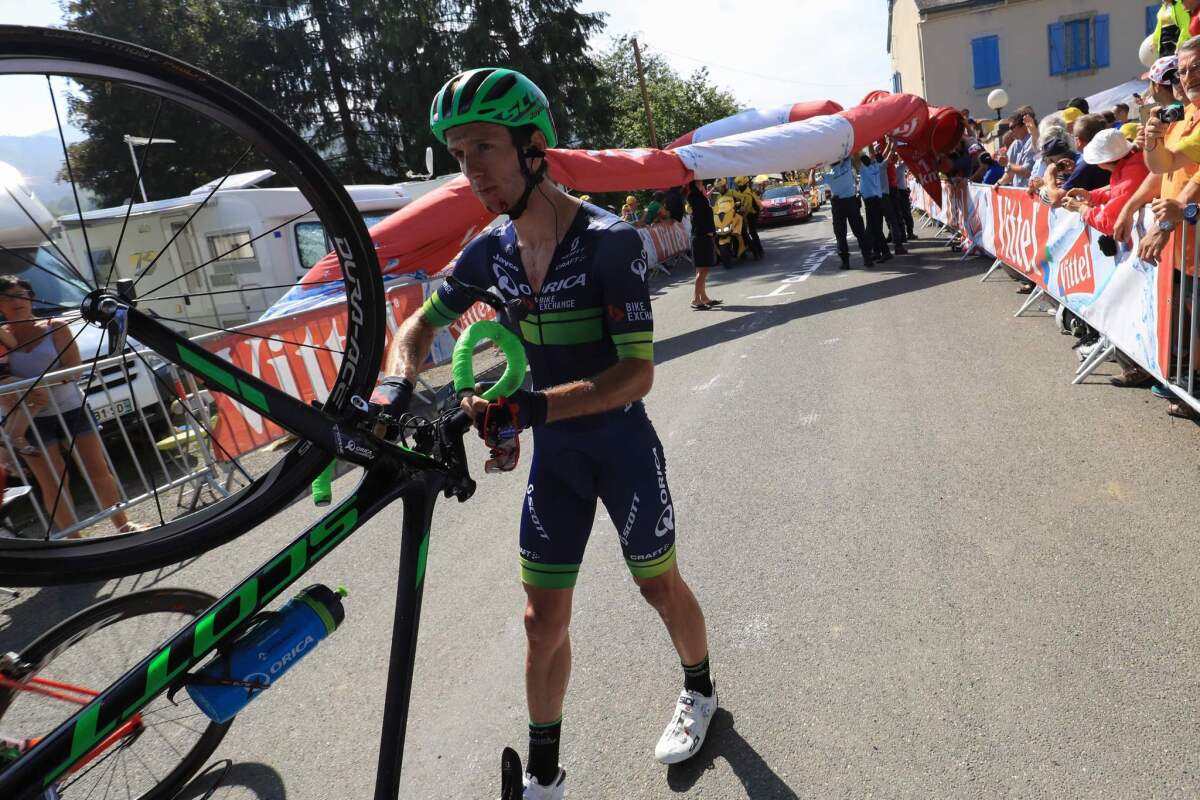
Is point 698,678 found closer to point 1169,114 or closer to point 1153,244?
point 1153,244

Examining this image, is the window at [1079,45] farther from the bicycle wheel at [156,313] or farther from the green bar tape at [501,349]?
the green bar tape at [501,349]

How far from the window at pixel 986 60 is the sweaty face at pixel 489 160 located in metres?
41.0

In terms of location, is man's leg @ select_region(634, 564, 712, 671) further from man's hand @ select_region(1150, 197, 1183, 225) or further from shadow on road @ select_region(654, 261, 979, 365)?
shadow on road @ select_region(654, 261, 979, 365)

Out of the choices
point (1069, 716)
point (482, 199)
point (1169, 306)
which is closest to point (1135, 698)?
point (1069, 716)

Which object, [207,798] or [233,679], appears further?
[207,798]

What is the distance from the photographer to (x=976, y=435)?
5.30m

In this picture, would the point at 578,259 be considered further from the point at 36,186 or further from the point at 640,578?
the point at 36,186

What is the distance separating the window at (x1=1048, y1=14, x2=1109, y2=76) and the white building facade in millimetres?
42

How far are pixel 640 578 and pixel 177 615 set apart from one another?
1540 millimetres

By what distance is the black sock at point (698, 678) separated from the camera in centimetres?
275

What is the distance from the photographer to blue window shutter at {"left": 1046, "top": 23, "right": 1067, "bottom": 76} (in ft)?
116

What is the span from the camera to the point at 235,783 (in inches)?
112

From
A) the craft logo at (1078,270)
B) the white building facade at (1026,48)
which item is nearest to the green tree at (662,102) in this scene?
the white building facade at (1026,48)

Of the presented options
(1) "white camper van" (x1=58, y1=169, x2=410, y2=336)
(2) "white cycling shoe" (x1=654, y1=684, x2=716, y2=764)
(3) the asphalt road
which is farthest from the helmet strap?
(1) "white camper van" (x1=58, y1=169, x2=410, y2=336)
